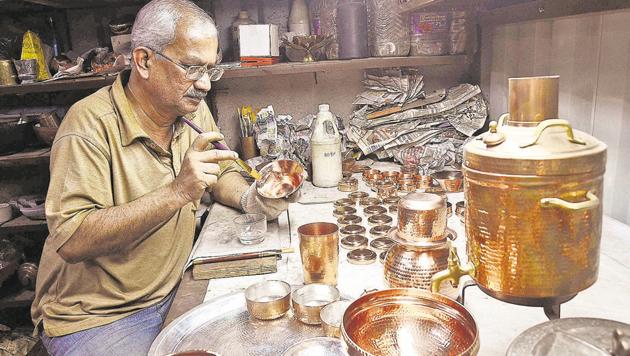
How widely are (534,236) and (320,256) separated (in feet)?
2.44

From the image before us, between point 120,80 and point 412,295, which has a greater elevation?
point 120,80

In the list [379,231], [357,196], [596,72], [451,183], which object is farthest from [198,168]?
[596,72]

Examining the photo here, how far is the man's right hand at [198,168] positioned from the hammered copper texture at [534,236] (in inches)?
41.6

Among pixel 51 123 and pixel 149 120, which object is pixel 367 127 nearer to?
pixel 149 120

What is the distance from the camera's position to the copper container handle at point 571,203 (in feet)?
2.59

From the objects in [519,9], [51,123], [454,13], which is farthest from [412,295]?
[51,123]

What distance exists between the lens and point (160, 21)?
1.80m

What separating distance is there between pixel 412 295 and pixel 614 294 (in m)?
0.74

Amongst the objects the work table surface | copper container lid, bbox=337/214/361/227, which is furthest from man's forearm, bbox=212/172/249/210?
copper container lid, bbox=337/214/361/227

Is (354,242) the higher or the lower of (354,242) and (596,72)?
the lower

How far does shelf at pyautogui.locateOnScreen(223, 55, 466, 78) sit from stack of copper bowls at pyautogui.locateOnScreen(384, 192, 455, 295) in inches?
74.0

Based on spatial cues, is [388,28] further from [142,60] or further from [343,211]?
[142,60]

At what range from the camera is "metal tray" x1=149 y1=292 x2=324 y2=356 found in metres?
1.20

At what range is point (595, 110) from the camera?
2041mm
